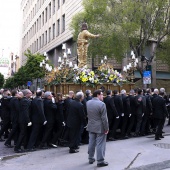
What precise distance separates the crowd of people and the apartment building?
23044mm

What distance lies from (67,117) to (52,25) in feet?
122

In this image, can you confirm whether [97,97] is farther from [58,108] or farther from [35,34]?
[35,34]

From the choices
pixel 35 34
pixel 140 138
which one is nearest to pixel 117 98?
pixel 140 138

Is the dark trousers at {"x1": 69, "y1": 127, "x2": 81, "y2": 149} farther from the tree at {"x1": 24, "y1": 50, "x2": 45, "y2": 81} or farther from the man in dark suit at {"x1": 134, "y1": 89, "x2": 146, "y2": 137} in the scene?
the tree at {"x1": 24, "y1": 50, "x2": 45, "y2": 81}

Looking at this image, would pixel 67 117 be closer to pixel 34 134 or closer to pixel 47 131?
pixel 47 131

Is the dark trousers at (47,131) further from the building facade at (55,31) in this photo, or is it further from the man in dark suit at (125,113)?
the building facade at (55,31)

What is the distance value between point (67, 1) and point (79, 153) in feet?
102

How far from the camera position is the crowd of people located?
27.6 ft

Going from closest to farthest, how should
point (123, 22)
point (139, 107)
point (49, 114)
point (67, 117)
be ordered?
point (67, 117)
point (49, 114)
point (139, 107)
point (123, 22)

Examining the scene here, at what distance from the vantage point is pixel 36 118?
354 inches

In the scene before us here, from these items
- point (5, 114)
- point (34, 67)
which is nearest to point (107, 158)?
point (5, 114)

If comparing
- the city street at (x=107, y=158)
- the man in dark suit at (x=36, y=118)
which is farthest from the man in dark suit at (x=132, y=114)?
the man in dark suit at (x=36, y=118)

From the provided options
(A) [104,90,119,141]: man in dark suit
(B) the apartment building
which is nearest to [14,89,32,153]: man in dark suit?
(A) [104,90,119,141]: man in dark suit

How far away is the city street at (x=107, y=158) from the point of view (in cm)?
720
